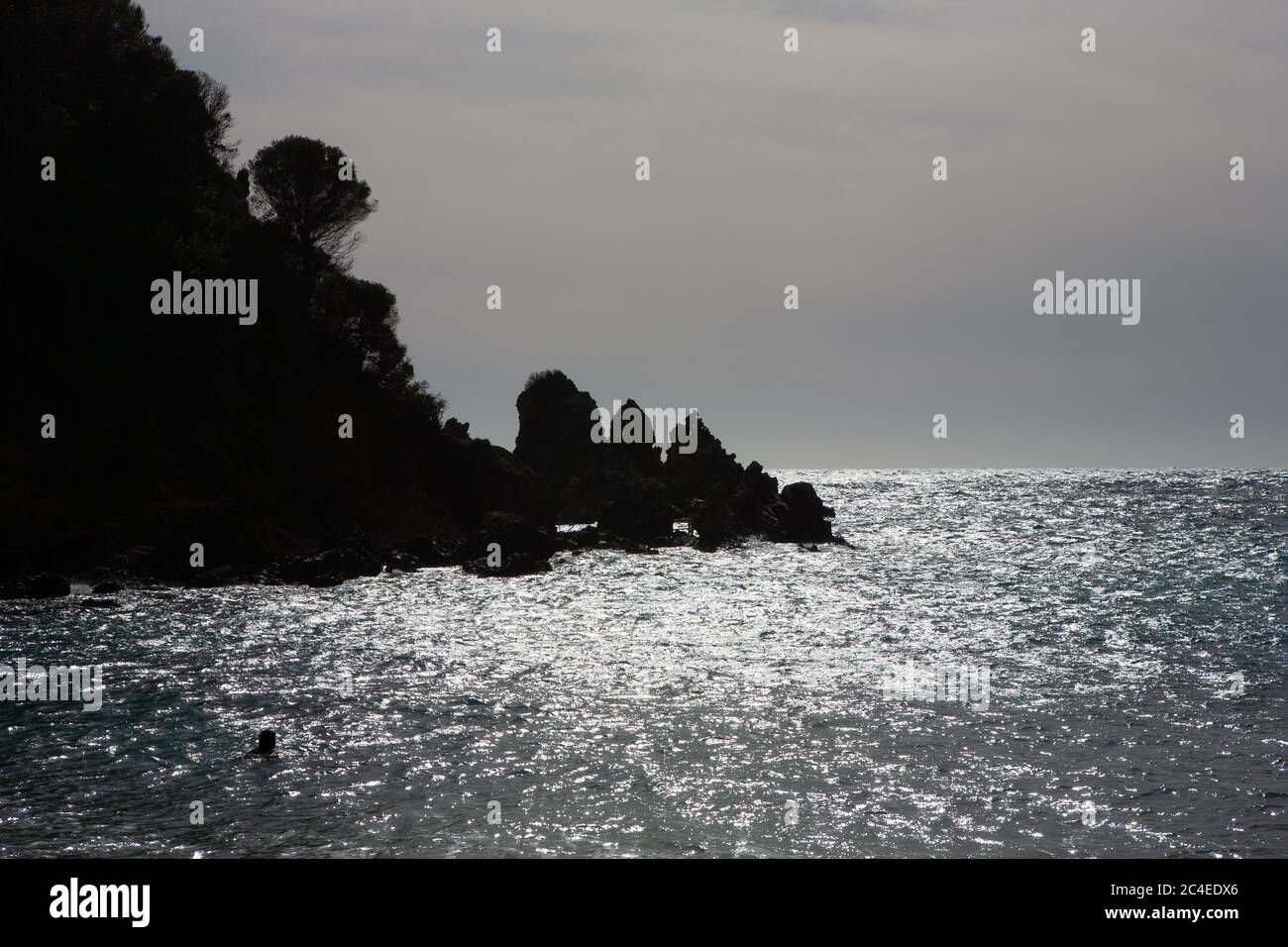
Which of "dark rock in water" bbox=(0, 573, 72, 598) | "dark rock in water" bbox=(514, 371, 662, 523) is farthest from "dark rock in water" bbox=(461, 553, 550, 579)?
"dark rock in water" bbox=(514, 371, 662, 523)

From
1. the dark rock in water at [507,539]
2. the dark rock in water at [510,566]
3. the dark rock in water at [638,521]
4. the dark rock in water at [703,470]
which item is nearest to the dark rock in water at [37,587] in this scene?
the dark rock in water at [510,566]

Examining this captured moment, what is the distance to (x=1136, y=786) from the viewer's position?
74.2 feet

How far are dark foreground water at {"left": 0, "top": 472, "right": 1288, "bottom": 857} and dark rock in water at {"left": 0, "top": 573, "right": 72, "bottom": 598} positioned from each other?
2718 mm

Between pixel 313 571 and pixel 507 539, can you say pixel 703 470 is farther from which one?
pixel 313 571

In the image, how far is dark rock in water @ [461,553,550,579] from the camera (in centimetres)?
6581

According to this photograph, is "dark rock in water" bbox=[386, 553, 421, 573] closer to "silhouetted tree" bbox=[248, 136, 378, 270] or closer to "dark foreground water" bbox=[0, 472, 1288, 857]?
"dark foreground water" bbox=[0, 472, 1288, 857]

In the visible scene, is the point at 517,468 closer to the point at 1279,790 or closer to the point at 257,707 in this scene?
the point at 257,707

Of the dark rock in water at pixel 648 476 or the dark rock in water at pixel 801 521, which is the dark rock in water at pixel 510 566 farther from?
the dark rock in water at pixel 801 521

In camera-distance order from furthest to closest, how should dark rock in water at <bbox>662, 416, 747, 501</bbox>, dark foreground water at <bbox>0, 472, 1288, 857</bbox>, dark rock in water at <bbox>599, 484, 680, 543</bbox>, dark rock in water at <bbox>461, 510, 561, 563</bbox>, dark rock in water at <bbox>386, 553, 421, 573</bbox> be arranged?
1. dark rock in water at <bbox>662, 416, 747, 501</bbox>
2. dark rock in water at <bbox>599, 484, 680, 543</bbox>
3. dark rock in water at <bbox>461, 510, 561, 563</bbox>
4. dark rock in water at <bbox>386, 553, 421, 573</bbox>
5. dark foreground water at <bbox>0, 472, 1288, 857</bbox>

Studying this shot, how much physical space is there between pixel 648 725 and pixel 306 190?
62091 mm

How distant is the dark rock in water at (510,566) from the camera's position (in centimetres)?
6581

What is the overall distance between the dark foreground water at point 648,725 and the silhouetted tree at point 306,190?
107ft

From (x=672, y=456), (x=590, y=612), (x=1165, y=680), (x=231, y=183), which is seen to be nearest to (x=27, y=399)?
(x=231, y=183)

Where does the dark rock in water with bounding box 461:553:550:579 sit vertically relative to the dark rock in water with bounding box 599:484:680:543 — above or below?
below
